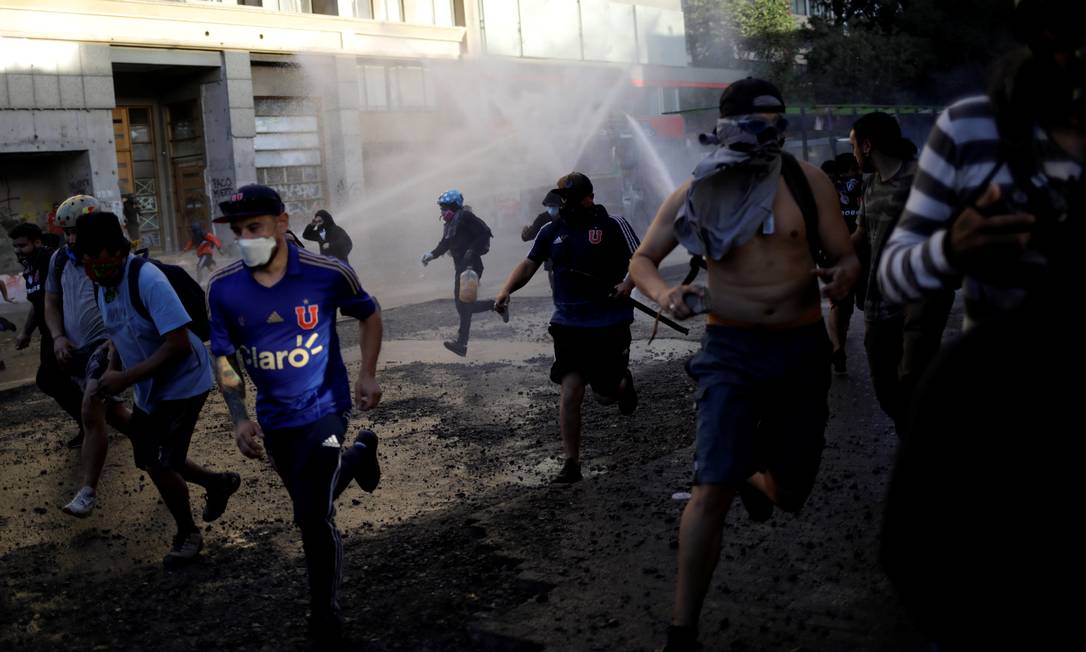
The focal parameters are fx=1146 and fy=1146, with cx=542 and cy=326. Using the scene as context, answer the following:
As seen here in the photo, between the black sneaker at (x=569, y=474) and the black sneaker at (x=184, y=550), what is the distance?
5.92 ft

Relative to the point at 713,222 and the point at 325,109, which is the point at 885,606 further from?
the point at 325,109

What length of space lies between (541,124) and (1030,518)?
1222 inches

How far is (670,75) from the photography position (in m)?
38.5

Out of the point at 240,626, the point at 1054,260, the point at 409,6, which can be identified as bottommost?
the point at 240,626

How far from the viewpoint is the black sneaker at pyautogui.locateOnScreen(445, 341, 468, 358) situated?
10547 millimetres

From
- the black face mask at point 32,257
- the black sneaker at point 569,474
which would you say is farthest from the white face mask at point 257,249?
the black face mask at point 32,257

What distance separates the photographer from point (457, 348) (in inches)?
417

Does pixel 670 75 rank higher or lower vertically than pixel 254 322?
higher

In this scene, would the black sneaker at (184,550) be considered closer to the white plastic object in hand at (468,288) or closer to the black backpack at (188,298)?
the black backpack at (188,298)

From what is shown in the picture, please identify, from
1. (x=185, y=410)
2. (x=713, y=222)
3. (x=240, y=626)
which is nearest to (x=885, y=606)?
(x=713, y=222)

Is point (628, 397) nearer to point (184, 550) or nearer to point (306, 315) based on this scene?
point (184, 550)

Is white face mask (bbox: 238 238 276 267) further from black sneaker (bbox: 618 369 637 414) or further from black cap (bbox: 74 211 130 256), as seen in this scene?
black sneaker (bbox: 618 369 637 414)

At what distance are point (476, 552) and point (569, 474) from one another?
45.3 inches

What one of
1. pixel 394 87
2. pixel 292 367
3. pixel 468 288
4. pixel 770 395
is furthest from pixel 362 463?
pixel 394 87
